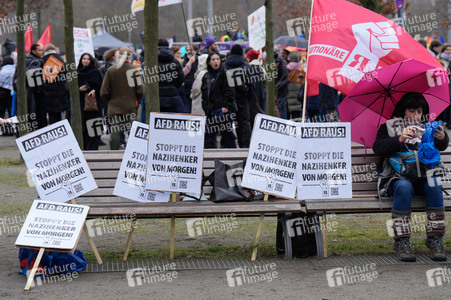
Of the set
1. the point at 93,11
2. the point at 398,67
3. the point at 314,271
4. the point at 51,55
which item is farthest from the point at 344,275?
the point at 93,11

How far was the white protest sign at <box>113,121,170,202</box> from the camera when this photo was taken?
7012 millimetres

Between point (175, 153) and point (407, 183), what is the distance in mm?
2084

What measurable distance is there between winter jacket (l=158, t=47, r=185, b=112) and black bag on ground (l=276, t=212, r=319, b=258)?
22.2ft

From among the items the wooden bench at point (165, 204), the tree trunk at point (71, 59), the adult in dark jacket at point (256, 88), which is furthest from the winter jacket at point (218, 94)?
the wooden bench at point (165, 204)

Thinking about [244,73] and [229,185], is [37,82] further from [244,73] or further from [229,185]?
[229,185]

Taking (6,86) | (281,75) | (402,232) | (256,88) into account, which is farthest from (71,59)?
(6,86)

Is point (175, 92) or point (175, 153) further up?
point (175, 92)

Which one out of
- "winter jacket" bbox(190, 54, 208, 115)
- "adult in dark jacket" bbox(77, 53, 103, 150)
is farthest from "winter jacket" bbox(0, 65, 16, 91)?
"winter jacket" bbox(190, 54, 208, 115)

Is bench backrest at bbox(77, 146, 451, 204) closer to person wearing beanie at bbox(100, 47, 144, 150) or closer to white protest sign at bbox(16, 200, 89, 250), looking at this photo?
white protest sign at bbox(16, 200, 89, 250)

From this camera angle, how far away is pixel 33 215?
253 inches

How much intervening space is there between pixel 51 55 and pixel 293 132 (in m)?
8.75

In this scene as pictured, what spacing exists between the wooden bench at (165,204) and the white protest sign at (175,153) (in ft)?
0.61

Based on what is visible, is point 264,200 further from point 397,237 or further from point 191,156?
point 397,237

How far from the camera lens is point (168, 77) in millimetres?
13305
